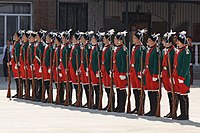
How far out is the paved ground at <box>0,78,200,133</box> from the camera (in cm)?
1323

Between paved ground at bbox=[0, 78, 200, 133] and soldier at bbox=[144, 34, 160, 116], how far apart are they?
1.51 feet

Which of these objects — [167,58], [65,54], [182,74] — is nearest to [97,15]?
[65,54]

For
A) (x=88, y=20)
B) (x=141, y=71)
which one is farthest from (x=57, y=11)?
(x=141, y=71)

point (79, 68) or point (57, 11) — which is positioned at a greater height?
point (57, 11)

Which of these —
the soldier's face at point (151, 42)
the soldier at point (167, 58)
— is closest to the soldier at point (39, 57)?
the soldier's face at point (151, 42)

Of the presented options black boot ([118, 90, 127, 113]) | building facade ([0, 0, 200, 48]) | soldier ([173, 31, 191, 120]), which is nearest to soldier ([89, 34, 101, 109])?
black boot ([118, 90, 127, 113])

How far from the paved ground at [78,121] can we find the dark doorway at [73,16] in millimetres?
14888

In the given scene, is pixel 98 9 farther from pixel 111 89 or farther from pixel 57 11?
pixel 111 89

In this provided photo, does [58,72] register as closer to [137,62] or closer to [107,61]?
[107,61]

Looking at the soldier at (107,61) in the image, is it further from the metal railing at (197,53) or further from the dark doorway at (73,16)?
the dark doorway at (73,16)

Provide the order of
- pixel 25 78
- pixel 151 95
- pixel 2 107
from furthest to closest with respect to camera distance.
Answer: pixel 25 78 < pixel 2 107 < pixel 151 95

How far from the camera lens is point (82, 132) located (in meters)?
12.9

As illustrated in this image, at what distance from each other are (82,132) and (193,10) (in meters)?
24.2

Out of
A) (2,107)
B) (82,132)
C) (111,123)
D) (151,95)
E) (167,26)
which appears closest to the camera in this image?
(82,132)
